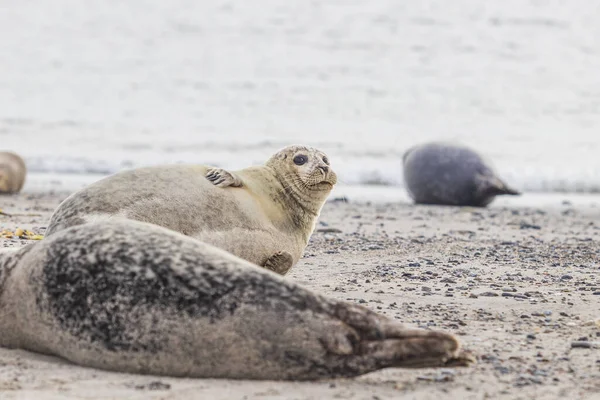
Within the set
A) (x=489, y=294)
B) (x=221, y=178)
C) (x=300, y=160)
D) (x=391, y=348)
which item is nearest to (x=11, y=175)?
(x=300, y=160)

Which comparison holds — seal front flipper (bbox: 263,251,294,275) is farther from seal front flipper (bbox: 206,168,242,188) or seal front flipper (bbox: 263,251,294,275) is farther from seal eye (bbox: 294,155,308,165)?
seal eye (bbox: 294,155,308,165)

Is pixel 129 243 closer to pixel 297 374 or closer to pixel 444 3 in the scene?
pixel 297 374

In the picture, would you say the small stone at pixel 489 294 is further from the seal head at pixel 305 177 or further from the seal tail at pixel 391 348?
the seal tail at pixel 391 348

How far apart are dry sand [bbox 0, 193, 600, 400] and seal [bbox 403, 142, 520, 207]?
1.22 meters

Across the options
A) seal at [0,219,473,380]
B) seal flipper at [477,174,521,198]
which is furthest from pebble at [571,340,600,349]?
seal flipper at [477,174,521,198]

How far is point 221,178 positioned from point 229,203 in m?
0.16

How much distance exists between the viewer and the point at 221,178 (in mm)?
4738

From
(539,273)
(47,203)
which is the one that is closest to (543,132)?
(47,203)

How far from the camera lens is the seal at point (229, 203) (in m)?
4.30

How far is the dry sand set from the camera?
2.76m

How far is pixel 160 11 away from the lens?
2798 cm

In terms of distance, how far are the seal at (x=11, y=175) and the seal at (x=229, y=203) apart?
5.85m

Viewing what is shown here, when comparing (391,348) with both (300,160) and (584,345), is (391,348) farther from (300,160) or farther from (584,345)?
(300,160)

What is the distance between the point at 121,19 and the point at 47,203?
62.2 feet
